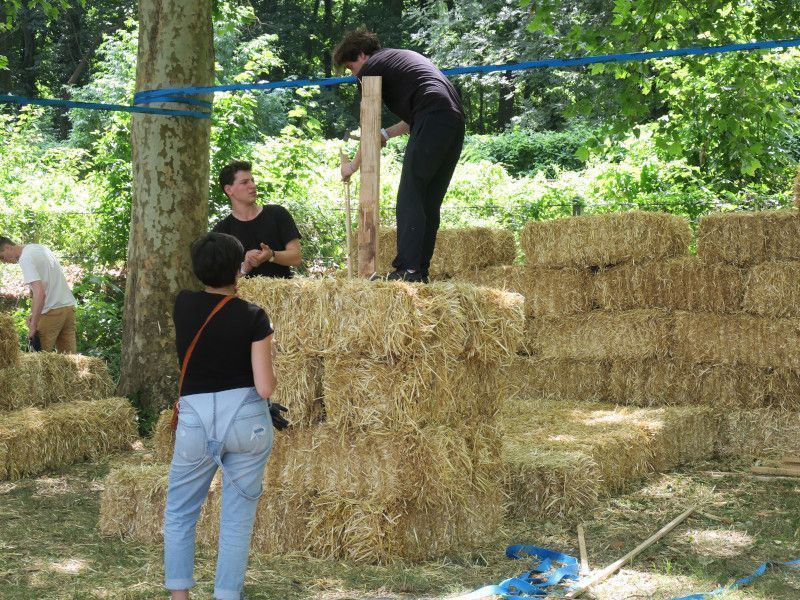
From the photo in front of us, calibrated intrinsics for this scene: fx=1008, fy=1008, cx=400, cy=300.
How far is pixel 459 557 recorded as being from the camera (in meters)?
5.11

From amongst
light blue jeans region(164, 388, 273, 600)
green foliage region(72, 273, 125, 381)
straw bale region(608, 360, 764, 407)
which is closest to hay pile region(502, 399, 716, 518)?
straw bale region(608, 360, 764, 407)

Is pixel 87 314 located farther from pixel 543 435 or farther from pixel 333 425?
pixel 333 425

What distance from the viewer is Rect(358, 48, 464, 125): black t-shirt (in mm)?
5156

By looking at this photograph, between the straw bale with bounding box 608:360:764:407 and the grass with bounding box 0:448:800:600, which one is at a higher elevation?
the straw bale with bounding box 608:360:764:407

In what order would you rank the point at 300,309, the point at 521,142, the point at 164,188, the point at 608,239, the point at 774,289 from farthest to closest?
the point at 521,142 < the point at 608,239 < the point at 164,188 < the point at 774,289 < the point at 300,309

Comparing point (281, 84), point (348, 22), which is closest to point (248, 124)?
point (281, 84)

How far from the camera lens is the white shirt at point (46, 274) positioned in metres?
8.45

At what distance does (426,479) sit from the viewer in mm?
5012

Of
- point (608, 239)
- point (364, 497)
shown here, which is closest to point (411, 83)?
point (364, 497)

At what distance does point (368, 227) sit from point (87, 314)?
705cm

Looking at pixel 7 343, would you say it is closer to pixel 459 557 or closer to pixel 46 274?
pixel 46 274

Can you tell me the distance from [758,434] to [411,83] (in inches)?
179

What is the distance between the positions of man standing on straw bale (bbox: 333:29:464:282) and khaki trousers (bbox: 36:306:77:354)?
4610 mm

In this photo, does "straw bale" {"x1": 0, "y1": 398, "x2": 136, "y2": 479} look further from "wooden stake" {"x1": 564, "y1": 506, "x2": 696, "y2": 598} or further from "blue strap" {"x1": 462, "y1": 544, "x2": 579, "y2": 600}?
"wooden stake" {"x1": 564, "y1": 506, "x2": 696, "y2": 598}
